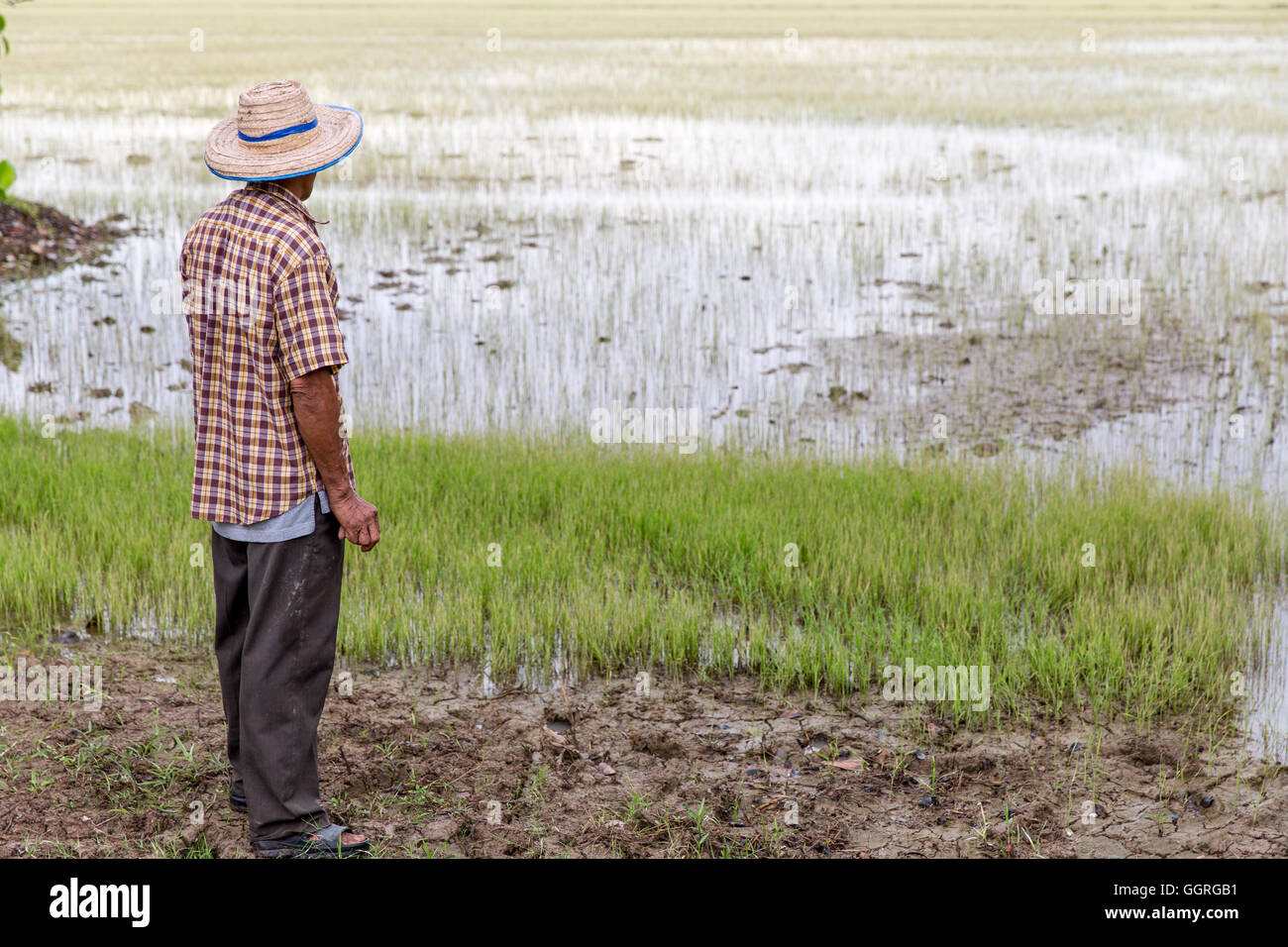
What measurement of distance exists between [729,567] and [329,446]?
2.67 meters

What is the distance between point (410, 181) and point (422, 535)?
1058 centimetres

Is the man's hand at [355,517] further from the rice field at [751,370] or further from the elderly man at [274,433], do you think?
the rice field at [751,370]

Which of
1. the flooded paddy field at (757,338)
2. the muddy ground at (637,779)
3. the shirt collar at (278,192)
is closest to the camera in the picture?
the shirt collar at (278,192)

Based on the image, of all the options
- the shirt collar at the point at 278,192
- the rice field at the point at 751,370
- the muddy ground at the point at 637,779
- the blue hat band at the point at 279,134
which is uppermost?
the blue hat band at the point at 279,134

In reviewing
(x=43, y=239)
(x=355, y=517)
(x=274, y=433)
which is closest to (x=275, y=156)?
(x=274, y=433)

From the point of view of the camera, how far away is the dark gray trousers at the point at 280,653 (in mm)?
3135

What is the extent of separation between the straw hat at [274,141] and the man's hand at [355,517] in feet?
2.64

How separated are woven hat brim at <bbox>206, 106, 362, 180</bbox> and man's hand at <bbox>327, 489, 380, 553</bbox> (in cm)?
80

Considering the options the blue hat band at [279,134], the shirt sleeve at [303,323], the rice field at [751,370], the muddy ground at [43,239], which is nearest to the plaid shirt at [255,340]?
the shirt sleeve at [303,323]

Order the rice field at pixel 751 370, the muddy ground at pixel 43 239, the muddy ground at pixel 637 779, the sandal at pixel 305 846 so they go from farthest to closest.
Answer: the muddy ground at pixel 43 239
the rice field at pixel 751 370
the muddy ground at pixel 637 779
the sandal at pixel 305 846

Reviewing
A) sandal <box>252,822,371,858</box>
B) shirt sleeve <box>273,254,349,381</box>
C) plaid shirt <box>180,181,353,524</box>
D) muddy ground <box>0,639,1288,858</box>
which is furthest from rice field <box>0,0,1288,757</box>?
shirt sleeve <box>273,254,349,381</box>

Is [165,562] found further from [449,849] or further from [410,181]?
[410,181]

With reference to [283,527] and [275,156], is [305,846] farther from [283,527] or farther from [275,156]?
[275,156]

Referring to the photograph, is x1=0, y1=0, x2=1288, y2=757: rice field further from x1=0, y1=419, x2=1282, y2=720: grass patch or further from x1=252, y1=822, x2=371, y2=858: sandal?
x1=252, y1=822, x2=371, y2=858: sandal
